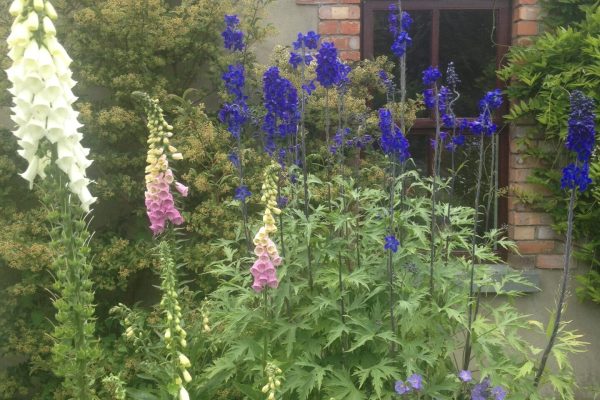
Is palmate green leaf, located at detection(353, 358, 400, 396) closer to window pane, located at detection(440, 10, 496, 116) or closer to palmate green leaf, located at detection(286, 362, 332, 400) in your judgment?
palmate green leaf, located at detection(286, 362, 332, 400)

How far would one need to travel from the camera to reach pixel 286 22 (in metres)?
4.76

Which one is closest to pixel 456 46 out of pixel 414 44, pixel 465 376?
pixel 414 44

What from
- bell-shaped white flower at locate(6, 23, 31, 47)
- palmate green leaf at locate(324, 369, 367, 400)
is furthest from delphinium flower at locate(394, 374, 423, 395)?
bell-shaped white flower at locate(6, 23, 31, 47)

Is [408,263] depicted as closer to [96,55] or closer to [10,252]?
[10,252]

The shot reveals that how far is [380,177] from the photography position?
14.2ft

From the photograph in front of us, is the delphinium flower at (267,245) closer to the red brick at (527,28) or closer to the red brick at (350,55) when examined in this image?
the red brick at (350,55)

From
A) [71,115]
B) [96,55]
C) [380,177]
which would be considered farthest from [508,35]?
[71,115]

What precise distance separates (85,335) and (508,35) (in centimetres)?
380

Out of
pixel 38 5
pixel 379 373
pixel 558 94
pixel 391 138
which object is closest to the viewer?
pixel 38 5

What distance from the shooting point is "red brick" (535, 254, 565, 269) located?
15.6 ft

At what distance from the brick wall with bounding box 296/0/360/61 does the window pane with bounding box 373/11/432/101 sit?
0.24 meters

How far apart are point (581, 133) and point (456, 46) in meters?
2.27

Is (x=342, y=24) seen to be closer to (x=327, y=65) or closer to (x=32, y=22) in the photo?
(x=327, y=65)

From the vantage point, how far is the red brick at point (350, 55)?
15.2 ft
